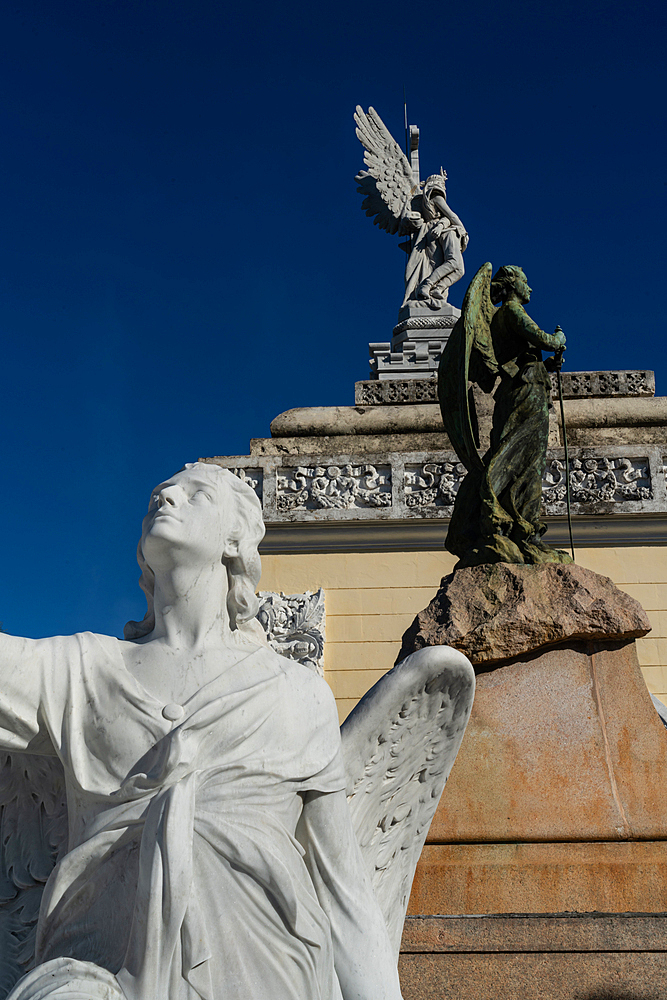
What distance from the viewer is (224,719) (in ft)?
7.13

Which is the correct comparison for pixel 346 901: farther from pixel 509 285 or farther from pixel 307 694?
pixel 509 285

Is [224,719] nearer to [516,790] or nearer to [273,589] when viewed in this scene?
[516,790]

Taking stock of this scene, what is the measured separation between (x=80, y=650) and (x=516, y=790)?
2.39 meters

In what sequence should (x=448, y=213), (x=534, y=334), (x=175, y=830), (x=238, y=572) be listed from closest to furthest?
(x=175, y=830) < (x=238, y=572) < (x=534, y=334) < (x=448, y=213)

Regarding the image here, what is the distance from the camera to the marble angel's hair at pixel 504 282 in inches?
210

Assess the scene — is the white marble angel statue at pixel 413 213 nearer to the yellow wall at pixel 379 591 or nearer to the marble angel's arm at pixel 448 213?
the marble angel's arm at pixel 448 213

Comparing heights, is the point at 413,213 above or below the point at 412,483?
above

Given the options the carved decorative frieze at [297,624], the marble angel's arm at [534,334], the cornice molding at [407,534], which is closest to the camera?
the marble angel's arm at [534,334]

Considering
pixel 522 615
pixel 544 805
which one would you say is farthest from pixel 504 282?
pixel 544 805

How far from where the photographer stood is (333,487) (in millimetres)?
9102

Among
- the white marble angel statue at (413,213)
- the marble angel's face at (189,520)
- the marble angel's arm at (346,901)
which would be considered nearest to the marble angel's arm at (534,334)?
the marble angel's face at (189,520)

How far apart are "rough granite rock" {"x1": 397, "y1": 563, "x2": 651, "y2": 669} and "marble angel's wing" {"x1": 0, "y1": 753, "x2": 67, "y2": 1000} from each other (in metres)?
2.33

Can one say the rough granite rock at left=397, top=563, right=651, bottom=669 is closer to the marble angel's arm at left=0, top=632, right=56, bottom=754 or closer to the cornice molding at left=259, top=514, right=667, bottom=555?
the marble angel's arm at left=0, top=632, right=56, bottom=754

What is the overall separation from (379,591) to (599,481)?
2225 millimetres
